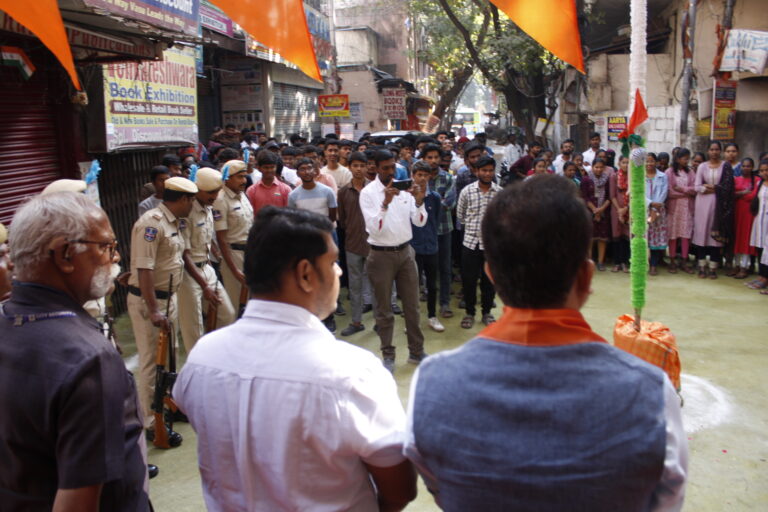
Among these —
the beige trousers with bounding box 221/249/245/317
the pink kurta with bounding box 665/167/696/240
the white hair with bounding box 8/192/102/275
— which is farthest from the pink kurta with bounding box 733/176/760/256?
the white hair with bounding box 8/192/102/275

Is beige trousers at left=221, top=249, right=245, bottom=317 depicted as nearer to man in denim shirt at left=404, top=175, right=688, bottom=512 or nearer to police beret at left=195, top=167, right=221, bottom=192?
police beret at left=195, top=167, right=221, bottom=192

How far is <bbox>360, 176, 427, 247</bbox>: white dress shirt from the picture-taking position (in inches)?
211

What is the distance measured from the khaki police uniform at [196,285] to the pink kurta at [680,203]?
6.65 meters

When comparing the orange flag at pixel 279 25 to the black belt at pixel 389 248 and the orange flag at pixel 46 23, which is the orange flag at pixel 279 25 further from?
the black belt at pixel 389 248

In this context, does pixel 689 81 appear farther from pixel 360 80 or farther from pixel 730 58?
pixel 360 80

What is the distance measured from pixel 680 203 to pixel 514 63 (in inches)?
307

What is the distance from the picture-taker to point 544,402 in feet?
4.09

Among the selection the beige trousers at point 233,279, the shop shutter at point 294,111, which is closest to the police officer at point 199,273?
the beige trousers at point 233,279

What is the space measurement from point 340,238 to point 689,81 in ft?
23.5

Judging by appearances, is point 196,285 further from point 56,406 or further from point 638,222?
point 56,406

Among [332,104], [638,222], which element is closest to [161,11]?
[638,222]

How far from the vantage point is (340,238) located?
755 centimetres

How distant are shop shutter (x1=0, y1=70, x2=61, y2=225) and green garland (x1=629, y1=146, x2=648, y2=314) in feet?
15.5

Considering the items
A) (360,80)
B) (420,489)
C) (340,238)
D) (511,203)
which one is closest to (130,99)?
(340,238)
